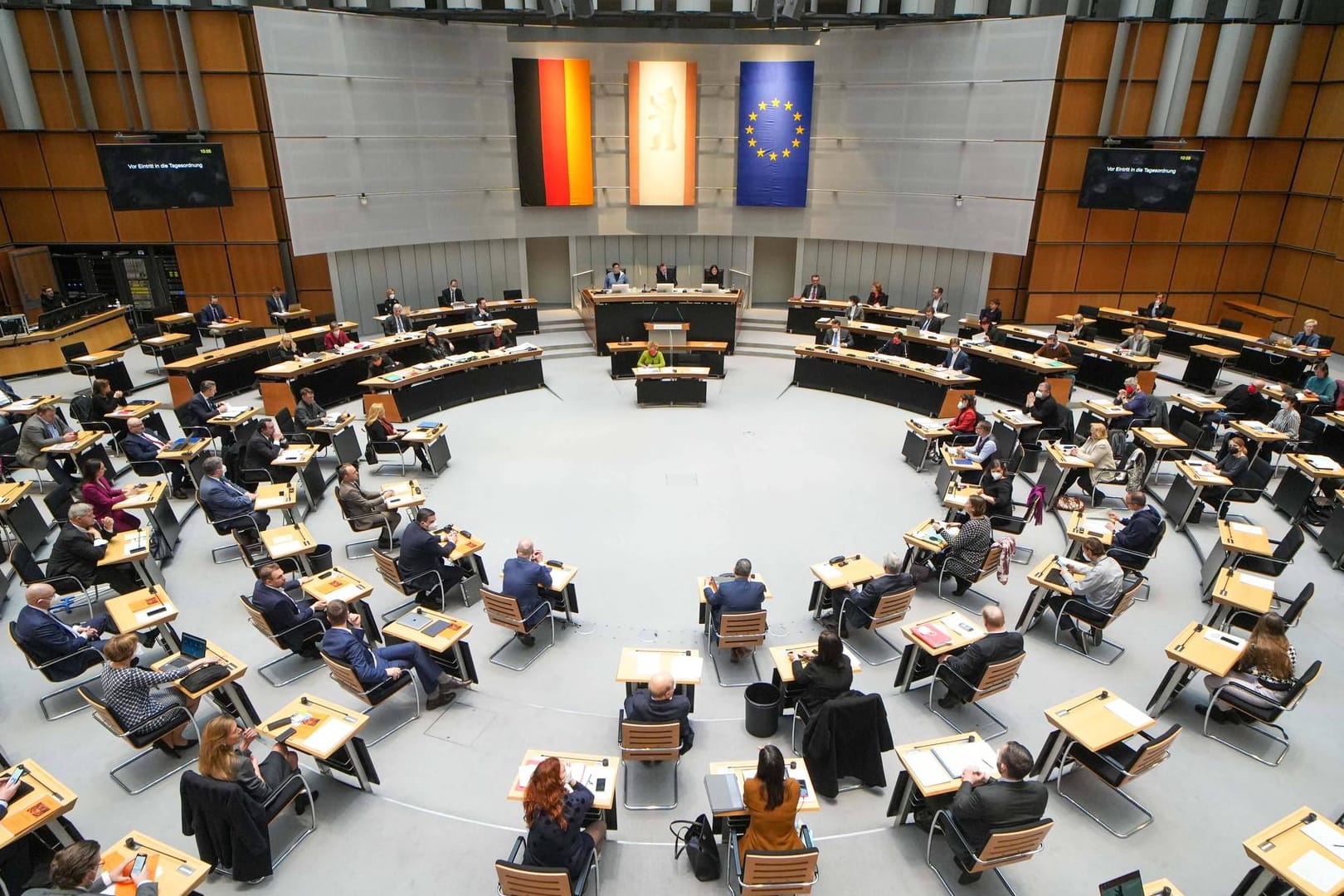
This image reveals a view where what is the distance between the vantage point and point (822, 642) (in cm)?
561

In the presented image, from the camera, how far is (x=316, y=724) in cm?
541

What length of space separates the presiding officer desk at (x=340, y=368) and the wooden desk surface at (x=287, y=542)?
17.2 ft

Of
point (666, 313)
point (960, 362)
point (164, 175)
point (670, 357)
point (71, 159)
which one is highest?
point (71, 159)

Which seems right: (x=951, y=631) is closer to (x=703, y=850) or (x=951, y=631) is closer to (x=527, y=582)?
(x=703, y=850)

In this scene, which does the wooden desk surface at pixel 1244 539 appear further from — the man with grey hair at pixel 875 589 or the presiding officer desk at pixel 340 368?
the presiding officer desk at pixel 340 368

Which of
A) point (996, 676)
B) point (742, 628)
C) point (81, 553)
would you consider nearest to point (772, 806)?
point (742, 628)

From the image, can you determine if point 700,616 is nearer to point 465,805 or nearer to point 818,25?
point 465,805

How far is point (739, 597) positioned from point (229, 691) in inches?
170

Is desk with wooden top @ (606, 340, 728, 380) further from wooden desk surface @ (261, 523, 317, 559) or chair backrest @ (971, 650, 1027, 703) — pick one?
chair backrest @ (971, 650, 1027, 703)

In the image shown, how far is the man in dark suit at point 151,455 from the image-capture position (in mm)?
10008

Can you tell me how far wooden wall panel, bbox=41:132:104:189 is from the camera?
53.5ft

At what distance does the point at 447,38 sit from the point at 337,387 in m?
9.04

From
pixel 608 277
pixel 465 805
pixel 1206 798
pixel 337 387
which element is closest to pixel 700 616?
pixel 465 805

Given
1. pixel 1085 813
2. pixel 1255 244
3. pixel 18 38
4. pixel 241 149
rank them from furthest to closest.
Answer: pixel 1255 244, pixel 241 149, pixel 18 38, pixel 1085 813
